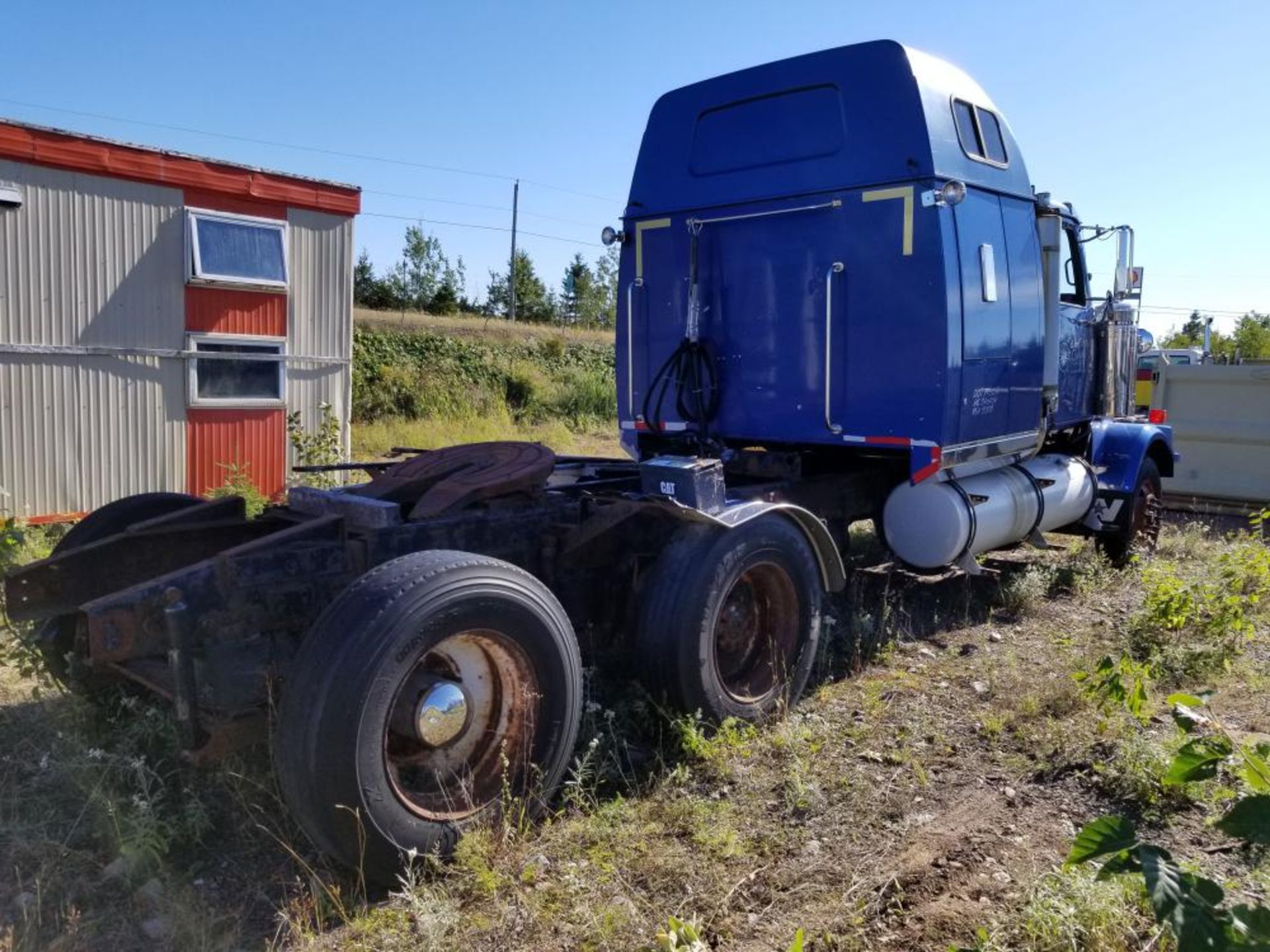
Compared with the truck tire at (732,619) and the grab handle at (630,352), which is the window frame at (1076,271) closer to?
the grab handle at (630,352)

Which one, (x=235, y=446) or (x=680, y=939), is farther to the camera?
(x=235, y=446)

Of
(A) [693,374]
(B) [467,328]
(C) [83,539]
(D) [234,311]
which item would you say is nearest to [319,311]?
(D) [234,311]

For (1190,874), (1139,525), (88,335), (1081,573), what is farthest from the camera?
(88,335)

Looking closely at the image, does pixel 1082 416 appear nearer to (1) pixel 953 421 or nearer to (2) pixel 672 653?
(1) pixel 953 421

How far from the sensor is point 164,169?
8.95 meters

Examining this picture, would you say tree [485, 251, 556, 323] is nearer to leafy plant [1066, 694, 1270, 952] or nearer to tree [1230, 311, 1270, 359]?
tree [1230, 311, 1270, 359]

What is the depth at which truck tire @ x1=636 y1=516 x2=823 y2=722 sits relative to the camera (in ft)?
13.7

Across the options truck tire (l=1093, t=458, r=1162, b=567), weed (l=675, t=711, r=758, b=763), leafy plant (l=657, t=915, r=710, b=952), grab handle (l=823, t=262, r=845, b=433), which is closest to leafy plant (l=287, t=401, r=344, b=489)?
grab handle (l=823, t=262, r=845, b=433)

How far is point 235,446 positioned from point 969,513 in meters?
7.04

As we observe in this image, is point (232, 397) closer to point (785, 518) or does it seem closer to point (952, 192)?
point (785, 518)

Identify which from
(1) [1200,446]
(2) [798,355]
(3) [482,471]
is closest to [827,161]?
(2) [798,355]

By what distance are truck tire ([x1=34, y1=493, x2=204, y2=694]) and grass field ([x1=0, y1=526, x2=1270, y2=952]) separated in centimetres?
19

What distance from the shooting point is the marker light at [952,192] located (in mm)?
5324

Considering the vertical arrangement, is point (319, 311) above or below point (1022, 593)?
above
